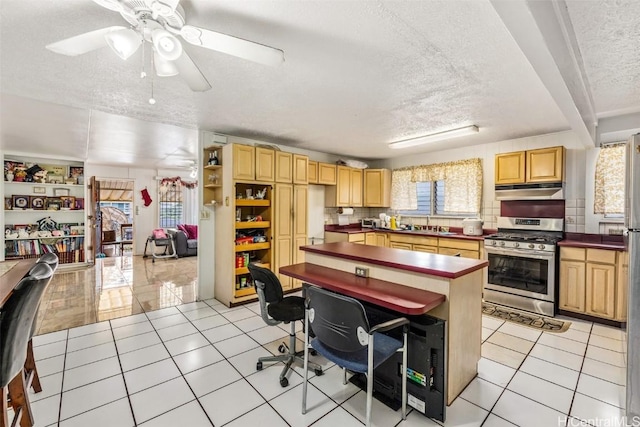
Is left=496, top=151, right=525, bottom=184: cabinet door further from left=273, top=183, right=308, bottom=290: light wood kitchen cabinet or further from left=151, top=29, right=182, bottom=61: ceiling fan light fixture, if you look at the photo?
left=151, top=29, right=182, bottom=61: ceiling fan light fixture

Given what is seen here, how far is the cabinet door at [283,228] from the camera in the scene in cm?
429

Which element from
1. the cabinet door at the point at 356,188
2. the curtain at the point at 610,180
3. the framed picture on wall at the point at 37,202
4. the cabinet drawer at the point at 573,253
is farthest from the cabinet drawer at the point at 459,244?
the framed picture on wall at the point at 37,202

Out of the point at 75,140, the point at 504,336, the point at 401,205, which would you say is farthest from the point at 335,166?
the point at 75,140

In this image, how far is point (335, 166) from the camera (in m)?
5.41

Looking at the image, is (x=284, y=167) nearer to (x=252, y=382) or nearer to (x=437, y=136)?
(x=437, y=136)

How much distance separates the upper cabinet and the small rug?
1781 millimetres

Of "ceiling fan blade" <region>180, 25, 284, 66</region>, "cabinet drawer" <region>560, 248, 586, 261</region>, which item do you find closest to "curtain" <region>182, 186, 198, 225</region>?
"ceiling fan blade" <region>180, 25, 284, 66</region>

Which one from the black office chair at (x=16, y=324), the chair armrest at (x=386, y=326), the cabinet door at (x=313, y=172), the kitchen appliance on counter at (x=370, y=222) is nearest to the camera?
the black office chair at (x=16, y=324)

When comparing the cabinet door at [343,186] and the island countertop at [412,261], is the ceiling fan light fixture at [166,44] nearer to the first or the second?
the island countertop at [412,261]

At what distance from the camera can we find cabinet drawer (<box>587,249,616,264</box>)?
3.17m

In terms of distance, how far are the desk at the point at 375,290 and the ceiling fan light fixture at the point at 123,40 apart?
1.84m

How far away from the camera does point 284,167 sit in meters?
4.34

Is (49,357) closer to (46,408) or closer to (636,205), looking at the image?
(46,408)

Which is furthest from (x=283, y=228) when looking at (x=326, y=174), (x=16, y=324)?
(x=16, y=324)
